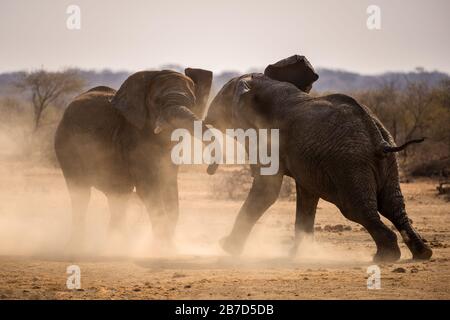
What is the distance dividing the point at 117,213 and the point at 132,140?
1.29 metres

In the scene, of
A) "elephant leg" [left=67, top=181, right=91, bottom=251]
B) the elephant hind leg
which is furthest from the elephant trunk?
the elephant hind leg

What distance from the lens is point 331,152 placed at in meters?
9.09

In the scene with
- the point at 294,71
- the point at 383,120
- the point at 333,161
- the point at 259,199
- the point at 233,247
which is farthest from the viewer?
the point at 383,120

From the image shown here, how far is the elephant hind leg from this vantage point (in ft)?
29.1

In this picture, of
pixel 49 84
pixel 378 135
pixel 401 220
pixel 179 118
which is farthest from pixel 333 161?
pixel 49 84

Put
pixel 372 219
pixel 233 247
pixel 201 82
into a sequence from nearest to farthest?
pixel 372 219 → pixel 233 247 → pixel 201 82

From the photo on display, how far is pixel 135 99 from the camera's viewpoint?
10789mm

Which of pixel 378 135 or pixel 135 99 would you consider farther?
pixel 135 99

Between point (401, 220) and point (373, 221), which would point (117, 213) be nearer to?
point (373, 221)

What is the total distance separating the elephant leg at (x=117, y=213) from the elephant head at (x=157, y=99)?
4.10 ft

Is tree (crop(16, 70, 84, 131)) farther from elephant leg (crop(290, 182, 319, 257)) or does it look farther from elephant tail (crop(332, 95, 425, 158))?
elephant tail (crop(332, 95, 425, 158))

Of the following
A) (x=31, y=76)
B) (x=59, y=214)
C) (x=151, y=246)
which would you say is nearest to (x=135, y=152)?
(x=151, y=246)

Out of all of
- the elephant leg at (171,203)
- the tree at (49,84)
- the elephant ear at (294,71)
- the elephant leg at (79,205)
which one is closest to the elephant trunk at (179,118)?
the elephant leg at (171,203)

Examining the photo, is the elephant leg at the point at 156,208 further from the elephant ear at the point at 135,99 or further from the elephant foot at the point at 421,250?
the elephant foot at the point at 421,250
